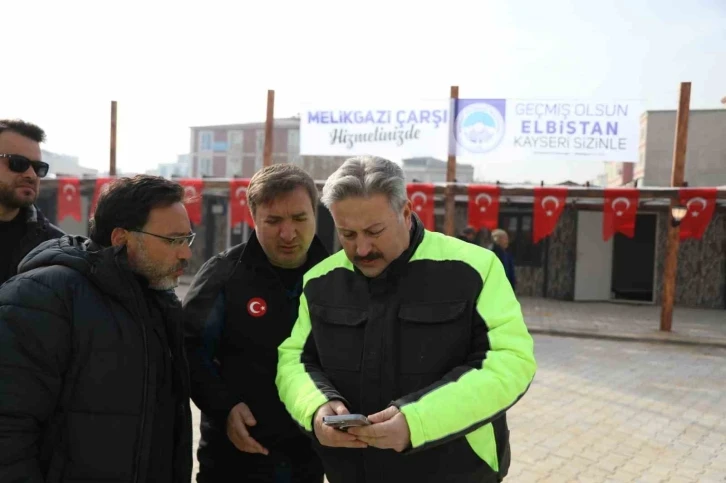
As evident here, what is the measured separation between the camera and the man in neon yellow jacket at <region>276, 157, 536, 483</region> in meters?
1.55

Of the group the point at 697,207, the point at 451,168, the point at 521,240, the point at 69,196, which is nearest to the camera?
the point at 697,207

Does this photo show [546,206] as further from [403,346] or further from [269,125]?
[403,346]

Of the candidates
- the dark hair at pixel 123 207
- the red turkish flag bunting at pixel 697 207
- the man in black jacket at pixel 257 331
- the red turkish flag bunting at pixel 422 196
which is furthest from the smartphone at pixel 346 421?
the red turkish flag bunting at pixel 697 207

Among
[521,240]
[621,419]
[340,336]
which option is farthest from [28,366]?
[521,240]

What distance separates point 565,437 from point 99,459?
4.66 m

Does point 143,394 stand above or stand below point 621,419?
above

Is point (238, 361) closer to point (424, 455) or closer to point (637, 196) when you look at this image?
point (424, 455)

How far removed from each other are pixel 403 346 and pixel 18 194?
219 centimetres

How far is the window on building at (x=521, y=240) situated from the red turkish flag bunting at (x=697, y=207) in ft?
17.6

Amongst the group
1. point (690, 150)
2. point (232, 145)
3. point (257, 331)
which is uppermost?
point (232, 145)

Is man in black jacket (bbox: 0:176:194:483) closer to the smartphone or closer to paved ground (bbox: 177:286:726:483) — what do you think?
the smartphone

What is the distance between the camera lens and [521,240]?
15953mm

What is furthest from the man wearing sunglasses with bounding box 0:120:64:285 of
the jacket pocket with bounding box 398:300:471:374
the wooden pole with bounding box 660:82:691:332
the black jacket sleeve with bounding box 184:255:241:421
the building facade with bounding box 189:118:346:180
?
the building facade with bounding box 189:118:346:180

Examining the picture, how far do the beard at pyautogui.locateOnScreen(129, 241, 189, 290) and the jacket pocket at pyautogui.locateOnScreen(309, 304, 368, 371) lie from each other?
19.4 inches
